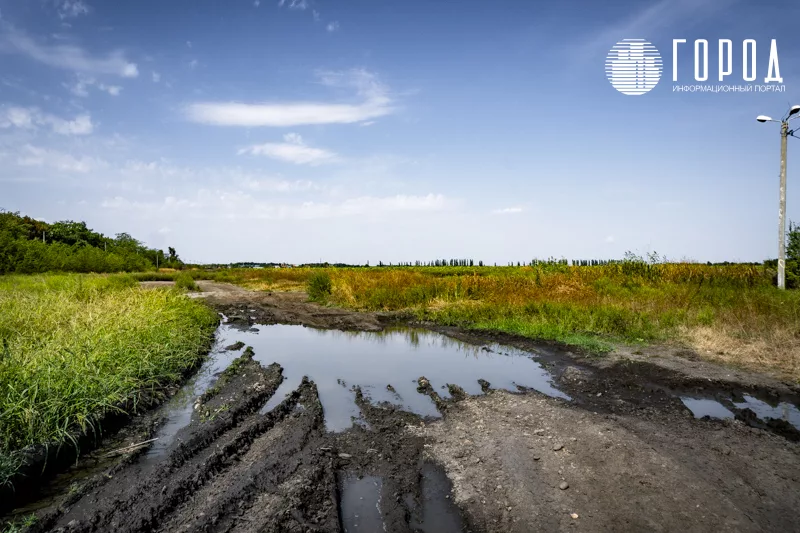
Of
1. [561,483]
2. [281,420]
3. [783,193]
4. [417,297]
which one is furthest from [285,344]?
[783,193]

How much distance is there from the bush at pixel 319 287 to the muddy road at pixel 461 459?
14.2 metres

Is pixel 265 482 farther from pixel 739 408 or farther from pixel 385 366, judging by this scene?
pixel 739 408

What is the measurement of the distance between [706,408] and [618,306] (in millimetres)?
6905

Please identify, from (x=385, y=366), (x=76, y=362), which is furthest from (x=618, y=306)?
(x=76, y=362)

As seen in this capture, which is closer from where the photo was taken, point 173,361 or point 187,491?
point 187,491

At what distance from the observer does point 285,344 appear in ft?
36.7

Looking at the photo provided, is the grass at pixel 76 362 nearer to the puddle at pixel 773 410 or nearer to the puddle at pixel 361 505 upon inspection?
the puddle at pixel 361 505

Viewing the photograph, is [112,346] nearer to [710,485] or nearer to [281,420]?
[281,420]

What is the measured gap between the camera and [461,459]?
4270mm

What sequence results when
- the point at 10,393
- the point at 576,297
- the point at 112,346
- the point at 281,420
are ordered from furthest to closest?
the point at 576,297
the point at 112,346
the point at 281,420
the point at 10,393

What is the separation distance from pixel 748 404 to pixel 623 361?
2251 millimetres

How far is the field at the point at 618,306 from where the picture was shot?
8.93 metres

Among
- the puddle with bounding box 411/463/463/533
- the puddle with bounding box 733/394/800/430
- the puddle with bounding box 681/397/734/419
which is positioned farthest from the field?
the puddle with bounding box 411/463/463/533

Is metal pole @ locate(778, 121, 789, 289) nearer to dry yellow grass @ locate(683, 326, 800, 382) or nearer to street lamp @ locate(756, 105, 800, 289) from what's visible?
street lamp @ locate(756, 105, 800, 289)
